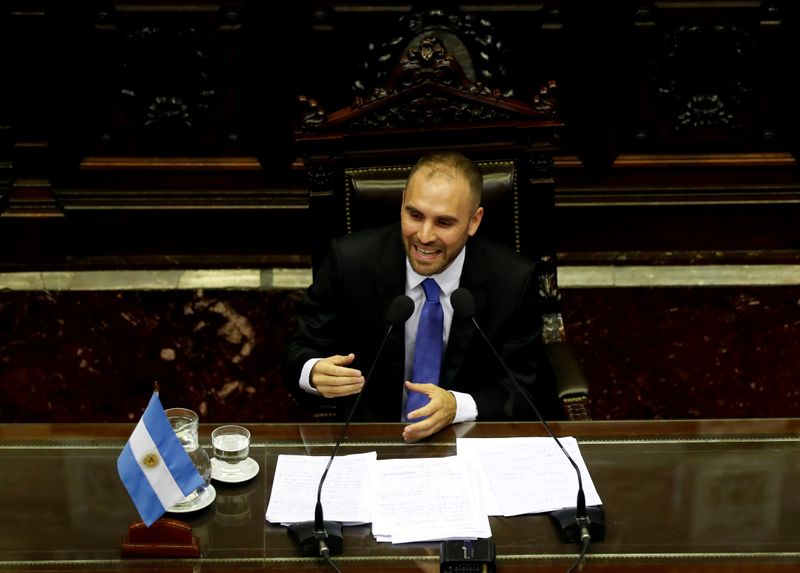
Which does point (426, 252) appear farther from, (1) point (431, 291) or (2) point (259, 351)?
(2) point (259, 351)

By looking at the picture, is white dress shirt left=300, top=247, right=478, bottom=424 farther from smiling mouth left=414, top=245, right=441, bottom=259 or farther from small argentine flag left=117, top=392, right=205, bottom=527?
small argentine flag left=117, top=392, right=205, bottom=527

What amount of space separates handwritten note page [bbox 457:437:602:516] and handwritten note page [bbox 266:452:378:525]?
0.21m

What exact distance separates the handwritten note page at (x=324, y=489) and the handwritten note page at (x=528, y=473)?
0.70ft

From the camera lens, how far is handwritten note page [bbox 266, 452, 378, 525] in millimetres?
1810

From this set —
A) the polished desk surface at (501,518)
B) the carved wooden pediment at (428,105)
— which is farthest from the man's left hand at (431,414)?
the carved wooden pediment at (428,105)

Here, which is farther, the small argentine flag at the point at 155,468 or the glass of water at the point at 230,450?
the glass of water at the point at 230,450

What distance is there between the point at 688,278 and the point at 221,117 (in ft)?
5.91

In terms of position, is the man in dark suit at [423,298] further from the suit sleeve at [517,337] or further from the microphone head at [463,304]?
the microphone head at [463,304]

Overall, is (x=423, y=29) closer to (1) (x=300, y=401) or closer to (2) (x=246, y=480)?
(1) (x=300, y=401)

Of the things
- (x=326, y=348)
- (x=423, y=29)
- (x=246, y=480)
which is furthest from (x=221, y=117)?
(x=246, y=480)

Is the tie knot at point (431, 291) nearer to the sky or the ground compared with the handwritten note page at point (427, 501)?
nearer to the sky

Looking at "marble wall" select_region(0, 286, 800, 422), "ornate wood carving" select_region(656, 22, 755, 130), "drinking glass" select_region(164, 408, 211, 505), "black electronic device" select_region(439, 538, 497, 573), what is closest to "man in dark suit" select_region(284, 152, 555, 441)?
"drinking glass" select_region(164, 408, 211, 505)

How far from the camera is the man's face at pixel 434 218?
226cm

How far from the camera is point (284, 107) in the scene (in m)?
3.67
